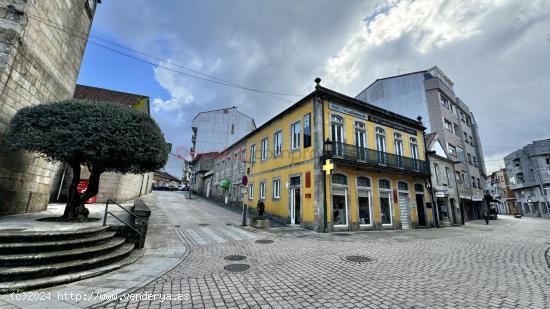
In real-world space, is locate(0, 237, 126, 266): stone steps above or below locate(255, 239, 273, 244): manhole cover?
above

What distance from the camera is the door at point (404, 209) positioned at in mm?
A: 15422

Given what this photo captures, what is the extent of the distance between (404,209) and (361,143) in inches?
220

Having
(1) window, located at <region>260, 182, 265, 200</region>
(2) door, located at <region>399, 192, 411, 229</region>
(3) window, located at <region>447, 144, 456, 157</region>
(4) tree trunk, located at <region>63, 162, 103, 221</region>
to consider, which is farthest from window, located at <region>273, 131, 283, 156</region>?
(3) window, located at <region>447, 144, 456, 157</region>

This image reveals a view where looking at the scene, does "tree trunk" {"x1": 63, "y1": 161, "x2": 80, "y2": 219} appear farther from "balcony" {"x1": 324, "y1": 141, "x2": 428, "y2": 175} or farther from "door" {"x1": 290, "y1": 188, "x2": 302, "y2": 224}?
"balcony" {"x1": 324, "y1": 141, "x2": 428, "y2": 175}

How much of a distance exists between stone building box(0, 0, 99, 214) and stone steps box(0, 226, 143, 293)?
467 cm

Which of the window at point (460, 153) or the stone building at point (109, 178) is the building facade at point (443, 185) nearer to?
the window at point (460, 153)

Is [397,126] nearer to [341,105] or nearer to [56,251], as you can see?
[341,105]

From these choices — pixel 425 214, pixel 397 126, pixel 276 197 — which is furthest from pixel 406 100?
pixel 276 197

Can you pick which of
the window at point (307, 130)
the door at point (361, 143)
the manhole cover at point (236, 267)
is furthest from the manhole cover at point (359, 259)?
the door at point (361, 143)

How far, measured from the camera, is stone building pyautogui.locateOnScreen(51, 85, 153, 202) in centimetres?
1403

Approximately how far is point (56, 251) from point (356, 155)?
12.9 m

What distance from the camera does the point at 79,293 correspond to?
3826mm

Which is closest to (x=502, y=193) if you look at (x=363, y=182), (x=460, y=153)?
(x=460, y=153)

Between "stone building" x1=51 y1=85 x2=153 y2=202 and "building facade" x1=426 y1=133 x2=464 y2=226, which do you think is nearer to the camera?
"stone building" x1=51 y1=85 x2=153 y2=202
